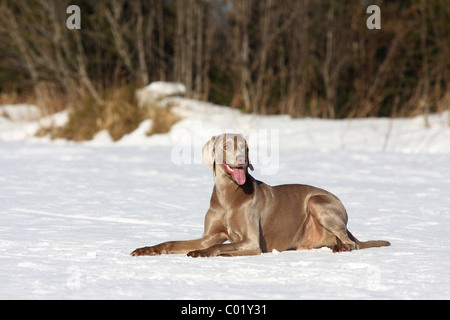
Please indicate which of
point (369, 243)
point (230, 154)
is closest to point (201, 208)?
point (369, 243)

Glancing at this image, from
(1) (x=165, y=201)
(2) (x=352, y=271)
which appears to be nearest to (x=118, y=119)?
(1) (x=165, y=201)

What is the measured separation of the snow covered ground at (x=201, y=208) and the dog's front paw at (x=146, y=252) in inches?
2.9

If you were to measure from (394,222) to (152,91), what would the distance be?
30.6 ft

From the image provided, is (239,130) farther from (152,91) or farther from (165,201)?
(165,201)

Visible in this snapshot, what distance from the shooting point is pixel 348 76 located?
16.6 metres

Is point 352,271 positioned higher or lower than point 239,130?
higher

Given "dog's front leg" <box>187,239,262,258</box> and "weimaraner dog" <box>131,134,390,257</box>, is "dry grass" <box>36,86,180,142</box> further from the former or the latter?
"dog's front leg" <box>187,239,262,258</box>

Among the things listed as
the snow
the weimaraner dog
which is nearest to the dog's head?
the weimaraner dog

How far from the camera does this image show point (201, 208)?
276 inches

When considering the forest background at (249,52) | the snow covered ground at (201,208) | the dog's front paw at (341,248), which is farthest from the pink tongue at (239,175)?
the forest background at (249,52)

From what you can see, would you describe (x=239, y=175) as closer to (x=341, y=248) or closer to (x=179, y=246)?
(x=179, y=246)

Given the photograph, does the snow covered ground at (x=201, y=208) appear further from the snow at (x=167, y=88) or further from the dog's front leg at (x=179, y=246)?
the snow at (x=167, y=88)

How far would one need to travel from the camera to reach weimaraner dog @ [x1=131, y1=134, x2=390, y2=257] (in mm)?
4566
